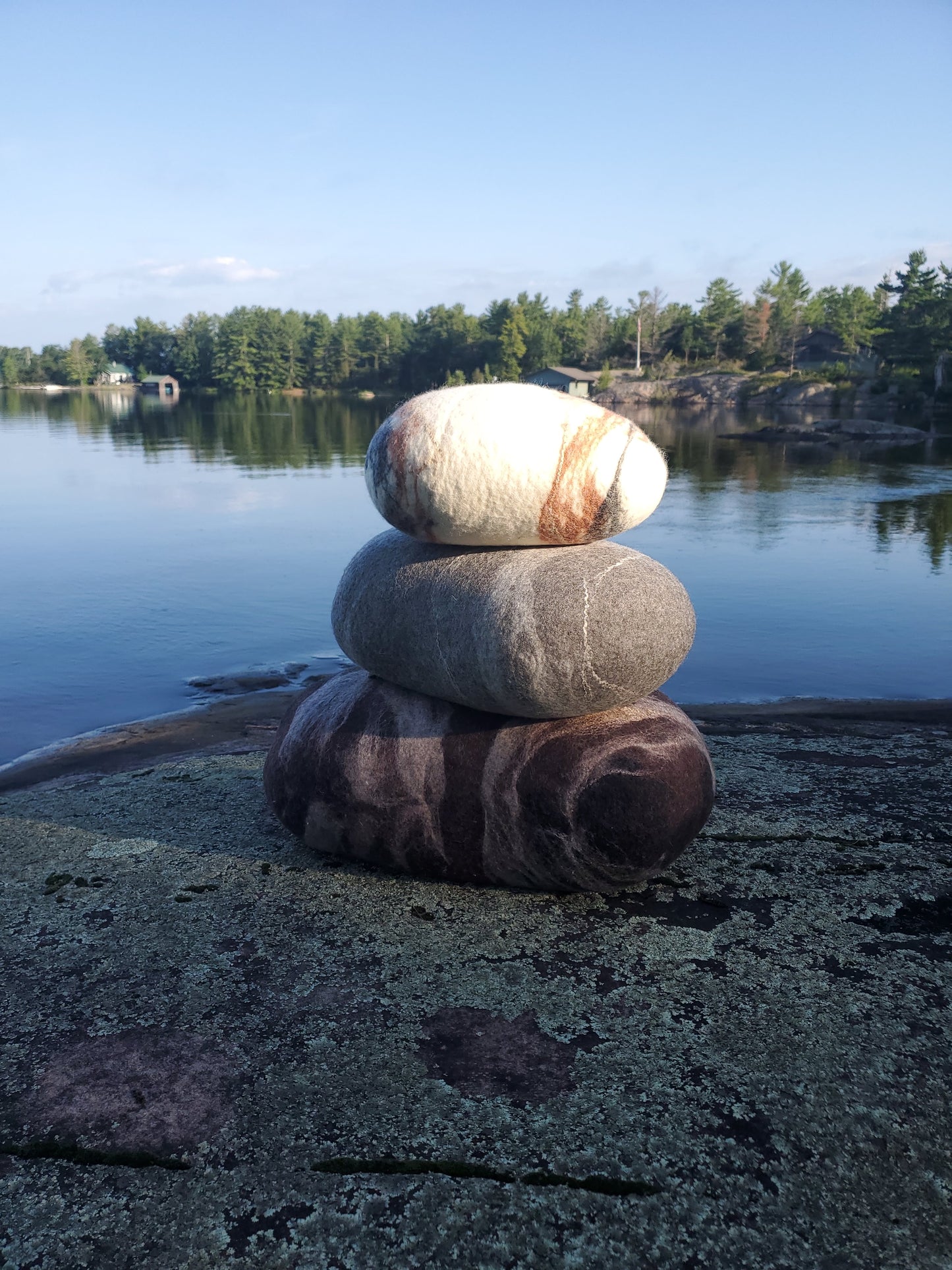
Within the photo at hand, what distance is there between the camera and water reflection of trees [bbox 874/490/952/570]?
2595 centimetres

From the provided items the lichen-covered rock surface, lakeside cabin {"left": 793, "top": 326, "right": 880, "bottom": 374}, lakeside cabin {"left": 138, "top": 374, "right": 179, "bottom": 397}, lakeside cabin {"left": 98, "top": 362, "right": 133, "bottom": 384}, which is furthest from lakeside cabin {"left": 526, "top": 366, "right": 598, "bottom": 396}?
lakeside cabin {"left": 98, "top": 362, "right": 133, "bottom": 384}

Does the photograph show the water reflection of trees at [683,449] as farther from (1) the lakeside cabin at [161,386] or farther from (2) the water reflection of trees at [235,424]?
(1) the lakeside cabin at [161,386]

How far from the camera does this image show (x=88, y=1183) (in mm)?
3711

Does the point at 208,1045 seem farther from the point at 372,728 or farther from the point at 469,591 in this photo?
the point at 469,591

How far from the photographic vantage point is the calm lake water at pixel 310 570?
15211mm

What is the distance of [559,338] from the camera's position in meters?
132

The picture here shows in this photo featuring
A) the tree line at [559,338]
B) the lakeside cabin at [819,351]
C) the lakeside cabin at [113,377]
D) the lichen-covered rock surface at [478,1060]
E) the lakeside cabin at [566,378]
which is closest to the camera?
the lichen-covered rock surface at [478,1060]

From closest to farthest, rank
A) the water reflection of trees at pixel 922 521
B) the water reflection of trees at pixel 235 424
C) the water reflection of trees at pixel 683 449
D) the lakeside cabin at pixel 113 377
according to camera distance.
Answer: the water reflection of trees at pixel 922 521, the water reflection of trees at pixel 683 449, the water reflection of trees at pixel 235 424, the lakeside cabin at pixel 113 377

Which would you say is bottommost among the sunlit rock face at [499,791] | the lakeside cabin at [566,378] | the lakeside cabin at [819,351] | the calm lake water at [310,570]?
the calm lake water at [310,570]

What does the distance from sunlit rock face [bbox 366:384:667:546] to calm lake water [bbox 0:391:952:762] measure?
8.62 meters

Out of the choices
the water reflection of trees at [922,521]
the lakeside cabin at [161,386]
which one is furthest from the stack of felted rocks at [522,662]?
the lakeside cabin at [161,386]

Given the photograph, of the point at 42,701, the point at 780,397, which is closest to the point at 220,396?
the point at 780,397

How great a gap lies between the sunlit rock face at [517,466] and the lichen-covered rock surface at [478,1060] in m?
2.29

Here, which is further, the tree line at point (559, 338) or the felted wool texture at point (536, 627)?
the tree line at point (559, 338)
